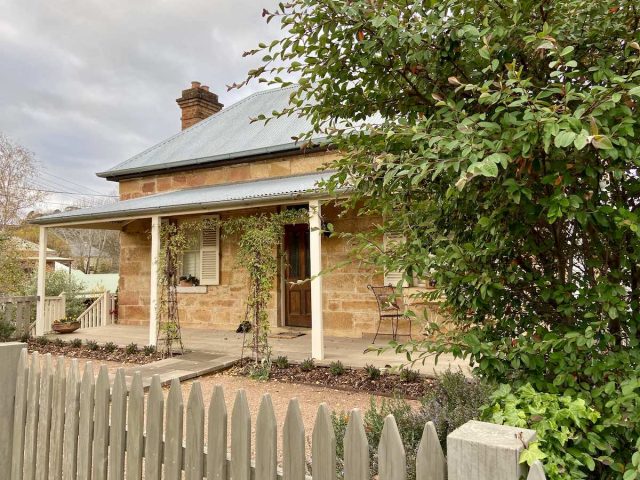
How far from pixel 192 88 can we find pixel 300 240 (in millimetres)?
6638

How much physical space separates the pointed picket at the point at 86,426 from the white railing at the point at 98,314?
1018 cm

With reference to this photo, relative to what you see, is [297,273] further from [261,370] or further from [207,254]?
[261,370]

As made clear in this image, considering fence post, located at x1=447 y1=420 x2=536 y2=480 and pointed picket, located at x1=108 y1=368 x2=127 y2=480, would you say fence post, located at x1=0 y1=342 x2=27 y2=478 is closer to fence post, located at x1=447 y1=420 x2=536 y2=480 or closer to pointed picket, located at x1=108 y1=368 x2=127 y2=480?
pointed picket, located at x1=108 y1=368 x2=127 y2=480

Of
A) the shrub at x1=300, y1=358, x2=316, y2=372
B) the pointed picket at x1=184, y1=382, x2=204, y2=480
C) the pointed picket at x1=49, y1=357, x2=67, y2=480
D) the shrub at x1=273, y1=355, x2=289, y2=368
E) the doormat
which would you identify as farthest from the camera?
the doormat

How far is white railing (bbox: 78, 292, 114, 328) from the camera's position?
11203mm

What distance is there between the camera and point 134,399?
1.98 metres

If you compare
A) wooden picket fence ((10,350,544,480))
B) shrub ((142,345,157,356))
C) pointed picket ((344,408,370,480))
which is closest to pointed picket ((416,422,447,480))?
wooden picket fence ((10,350,544,480))

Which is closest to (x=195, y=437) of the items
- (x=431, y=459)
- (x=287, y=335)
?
(x=431, y=459)

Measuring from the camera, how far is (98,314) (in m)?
11.4

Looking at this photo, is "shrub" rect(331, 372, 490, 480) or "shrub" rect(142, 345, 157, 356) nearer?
"shrub" rect(331, 372, 490, 480)

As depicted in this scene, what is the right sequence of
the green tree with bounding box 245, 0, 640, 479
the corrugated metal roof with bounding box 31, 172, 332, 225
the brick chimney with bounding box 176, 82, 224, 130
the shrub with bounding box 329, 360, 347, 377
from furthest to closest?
the brick chimney with bounding box 176, 82, 224, 130 → the corrugated metal roof with bounding box 31, 172, 332, 225 → the shrub with bounding box 329, 360, 347, 377 → the green tree with bounding box 245, 0, 640, 479

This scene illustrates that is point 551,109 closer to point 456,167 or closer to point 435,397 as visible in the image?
point 456,167

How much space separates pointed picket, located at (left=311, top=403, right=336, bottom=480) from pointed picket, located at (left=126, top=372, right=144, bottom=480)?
3.11 ft

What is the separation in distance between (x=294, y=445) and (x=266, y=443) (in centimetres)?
11
